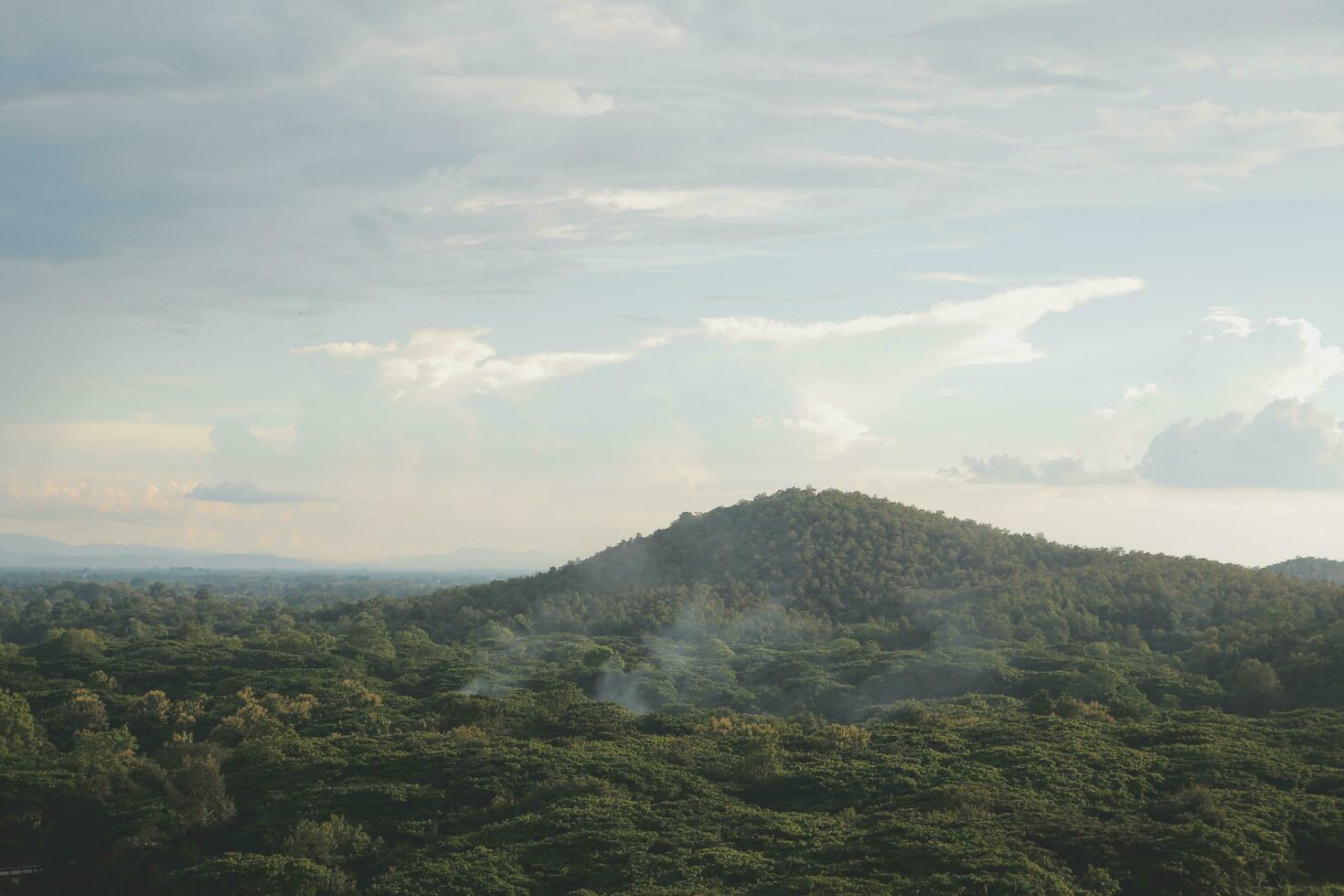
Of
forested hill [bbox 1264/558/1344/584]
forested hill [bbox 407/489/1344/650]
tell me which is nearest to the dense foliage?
forested hill [bbox 407/489/1344/650]

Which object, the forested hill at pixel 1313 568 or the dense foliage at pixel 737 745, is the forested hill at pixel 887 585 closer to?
the dense foliage at pixel 737 745

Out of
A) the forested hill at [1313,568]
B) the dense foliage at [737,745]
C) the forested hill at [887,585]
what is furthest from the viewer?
the forested hill at [1313,568]

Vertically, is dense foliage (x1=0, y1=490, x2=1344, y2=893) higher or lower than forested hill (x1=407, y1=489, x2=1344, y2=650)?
lower

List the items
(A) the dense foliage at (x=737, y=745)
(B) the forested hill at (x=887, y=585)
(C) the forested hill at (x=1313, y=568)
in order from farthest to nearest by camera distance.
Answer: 1. (C) the forested hill at (x=1313, y=568)
2. (B) the forested hill at (x=887, y=585)
3. (A) the dense foliage at (x=737, y=745)

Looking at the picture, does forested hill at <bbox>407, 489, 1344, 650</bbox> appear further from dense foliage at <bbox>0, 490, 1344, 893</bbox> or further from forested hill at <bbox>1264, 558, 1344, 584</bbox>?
forested hill at <bbox>1264, 558, 1344, 584</bbox>

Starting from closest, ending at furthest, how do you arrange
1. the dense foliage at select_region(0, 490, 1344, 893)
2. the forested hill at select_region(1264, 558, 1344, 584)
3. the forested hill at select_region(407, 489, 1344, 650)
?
the dense foliage at select_region(0, 490, 1344, 893)
the forested hill at select_region(407, 489, 1344, 650)
the forested hill at select_region(1264, 558, 1344, 584)

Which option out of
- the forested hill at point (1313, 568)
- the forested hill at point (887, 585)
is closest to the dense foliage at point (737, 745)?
the forested hill at point (887, 585)
